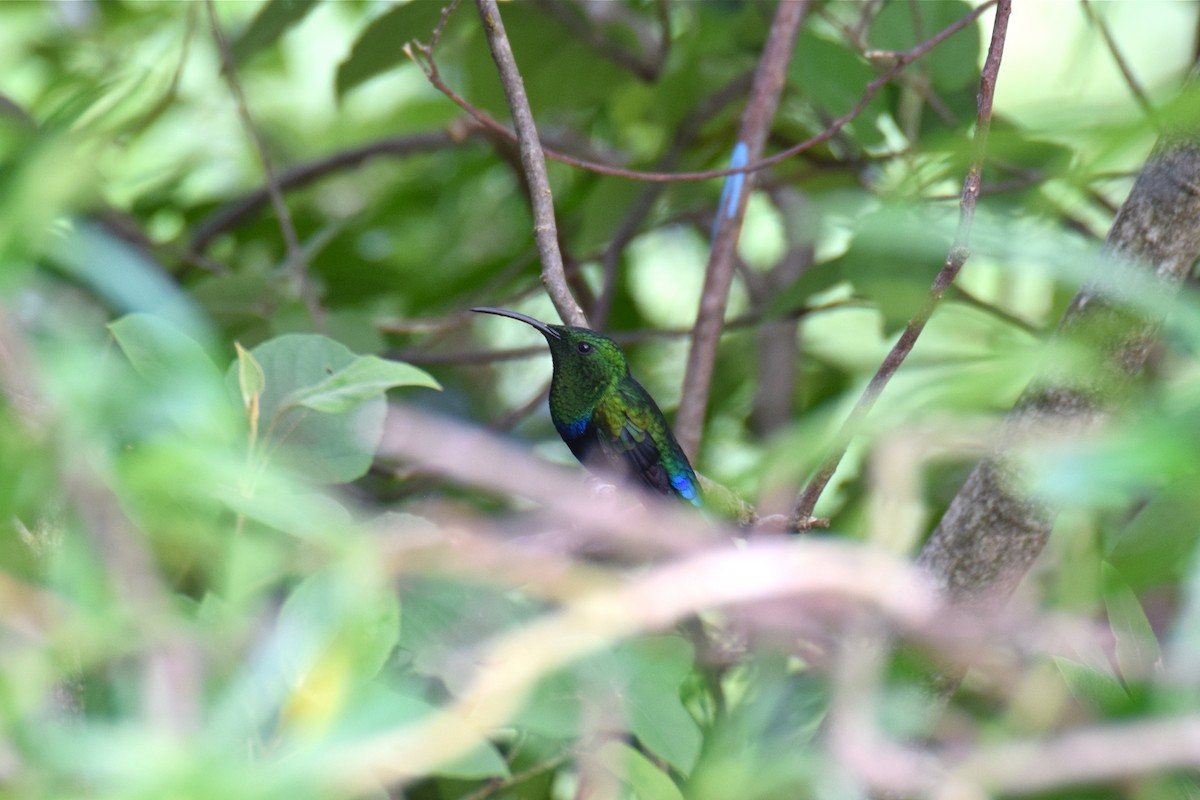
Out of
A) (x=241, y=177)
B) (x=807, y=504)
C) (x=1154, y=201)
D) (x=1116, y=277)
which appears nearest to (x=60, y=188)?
(x=1116, y=277)

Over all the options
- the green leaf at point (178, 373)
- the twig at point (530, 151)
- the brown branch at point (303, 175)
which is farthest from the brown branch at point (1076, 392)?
the brown branch at point (303, 175)

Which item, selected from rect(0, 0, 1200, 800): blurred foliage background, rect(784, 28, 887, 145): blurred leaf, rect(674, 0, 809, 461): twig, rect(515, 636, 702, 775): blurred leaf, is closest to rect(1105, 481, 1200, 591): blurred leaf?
rect(0, 0, 1200, 800): blurred foliage background

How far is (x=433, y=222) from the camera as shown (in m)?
3.73

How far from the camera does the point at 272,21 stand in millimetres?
2326

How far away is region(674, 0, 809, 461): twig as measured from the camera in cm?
222

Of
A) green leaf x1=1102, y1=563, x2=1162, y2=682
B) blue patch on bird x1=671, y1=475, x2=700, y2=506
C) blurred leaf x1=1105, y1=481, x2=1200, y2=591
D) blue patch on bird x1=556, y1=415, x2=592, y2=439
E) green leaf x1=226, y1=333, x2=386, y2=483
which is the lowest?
blue patch on bird x1=556, y1=415, x2=592, y2=439

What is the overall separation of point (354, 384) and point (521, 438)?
2.04 metres

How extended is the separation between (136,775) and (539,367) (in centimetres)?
304

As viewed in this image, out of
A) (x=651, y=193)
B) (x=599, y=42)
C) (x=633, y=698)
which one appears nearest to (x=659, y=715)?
(x=633, y=698)

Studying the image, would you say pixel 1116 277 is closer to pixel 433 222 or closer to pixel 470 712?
pixel 470 712

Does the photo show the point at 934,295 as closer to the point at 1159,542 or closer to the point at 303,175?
the point at 1159,542

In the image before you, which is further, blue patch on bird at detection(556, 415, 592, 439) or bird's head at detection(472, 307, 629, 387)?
blue patch on bird at detection(556, 415, 592, 439)

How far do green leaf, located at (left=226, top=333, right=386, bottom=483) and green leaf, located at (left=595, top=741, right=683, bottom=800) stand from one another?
1.47 ft

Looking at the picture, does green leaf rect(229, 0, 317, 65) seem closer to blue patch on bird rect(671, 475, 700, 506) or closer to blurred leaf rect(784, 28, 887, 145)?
blurred leaf rect(784, 28, 887, 145)
